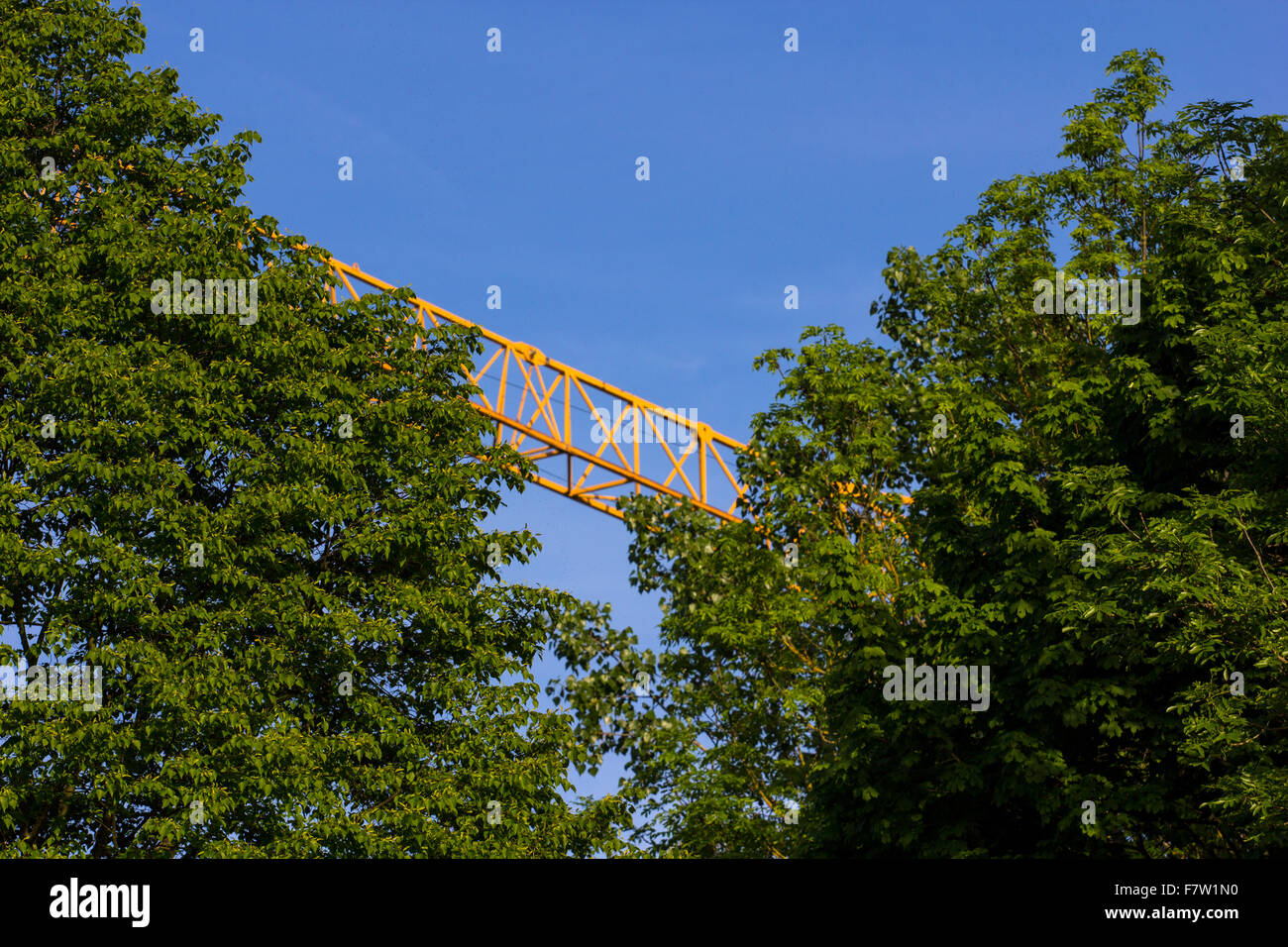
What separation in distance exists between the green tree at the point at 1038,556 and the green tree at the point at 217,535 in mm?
5171

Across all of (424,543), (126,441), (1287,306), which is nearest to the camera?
(1287,306)

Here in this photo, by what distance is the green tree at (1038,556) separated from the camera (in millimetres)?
18672

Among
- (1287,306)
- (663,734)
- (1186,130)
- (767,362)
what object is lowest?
(663,734)

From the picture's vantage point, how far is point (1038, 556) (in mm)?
22031

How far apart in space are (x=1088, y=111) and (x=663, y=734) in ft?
49.6

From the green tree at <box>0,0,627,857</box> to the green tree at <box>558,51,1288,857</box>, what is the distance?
5.17m

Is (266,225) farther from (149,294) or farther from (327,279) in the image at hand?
(149,294)

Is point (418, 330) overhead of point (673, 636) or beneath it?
overhead

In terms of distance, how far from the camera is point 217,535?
68.1ft

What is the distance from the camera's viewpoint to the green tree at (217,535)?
19703 millimetres

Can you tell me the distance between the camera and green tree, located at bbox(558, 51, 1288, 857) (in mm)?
18672

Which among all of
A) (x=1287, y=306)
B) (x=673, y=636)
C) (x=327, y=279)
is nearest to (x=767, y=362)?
(x=673, y=636)

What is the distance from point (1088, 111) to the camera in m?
28.1

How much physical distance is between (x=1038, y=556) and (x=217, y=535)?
480 inches
